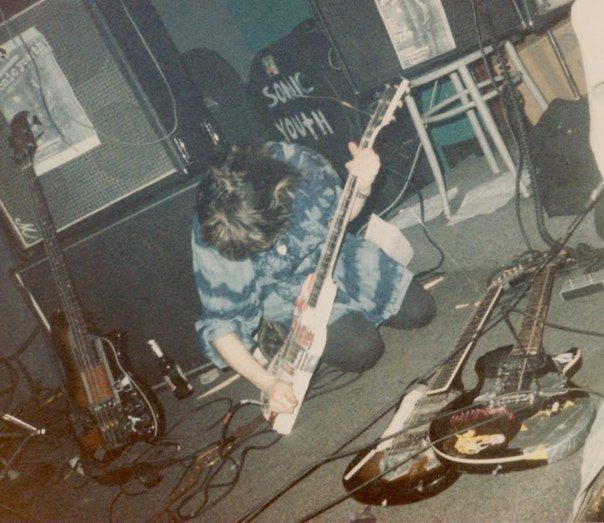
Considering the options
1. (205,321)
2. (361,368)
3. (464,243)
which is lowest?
(361,368)

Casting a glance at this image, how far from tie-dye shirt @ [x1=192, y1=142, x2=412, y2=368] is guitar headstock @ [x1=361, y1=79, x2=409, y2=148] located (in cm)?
31

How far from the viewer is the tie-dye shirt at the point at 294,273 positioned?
195 centimetres

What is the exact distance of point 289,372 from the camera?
1.81m

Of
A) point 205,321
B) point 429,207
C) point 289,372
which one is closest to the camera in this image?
point 289,372

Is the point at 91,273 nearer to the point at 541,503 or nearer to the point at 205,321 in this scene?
the point at 205,321

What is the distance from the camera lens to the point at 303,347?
1.79 meters

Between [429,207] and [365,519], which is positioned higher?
[429,207]

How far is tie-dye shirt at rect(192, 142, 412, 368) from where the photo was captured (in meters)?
1.95

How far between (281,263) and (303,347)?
1.21 ft

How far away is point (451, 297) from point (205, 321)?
97cm

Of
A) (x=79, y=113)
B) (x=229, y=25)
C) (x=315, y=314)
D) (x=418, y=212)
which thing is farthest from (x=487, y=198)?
(x=229, y=25)

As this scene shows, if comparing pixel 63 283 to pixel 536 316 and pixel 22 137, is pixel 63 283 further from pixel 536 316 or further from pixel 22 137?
pixel 536 316

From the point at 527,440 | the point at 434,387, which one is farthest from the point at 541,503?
the point at 434,387

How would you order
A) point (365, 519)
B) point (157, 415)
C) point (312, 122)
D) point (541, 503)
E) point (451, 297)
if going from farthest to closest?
1. point (312, 122)
2. point (157, 415)
3. point (451, 297)
4. point (365, 519)
5. point (541, 503)
